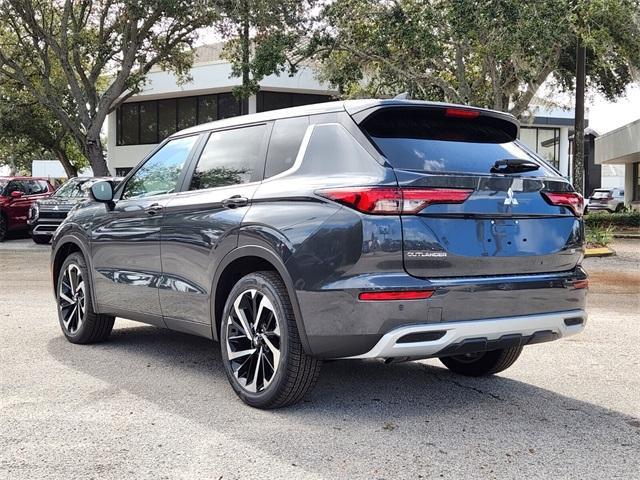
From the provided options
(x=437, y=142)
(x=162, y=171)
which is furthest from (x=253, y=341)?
(x=162, y=171)

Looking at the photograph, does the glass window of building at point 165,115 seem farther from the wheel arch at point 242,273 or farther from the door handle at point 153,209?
the wheel arch at point 242,273

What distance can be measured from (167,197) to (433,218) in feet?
7.63

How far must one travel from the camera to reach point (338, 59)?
73.3 ft

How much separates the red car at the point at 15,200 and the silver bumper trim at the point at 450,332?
19.7 m

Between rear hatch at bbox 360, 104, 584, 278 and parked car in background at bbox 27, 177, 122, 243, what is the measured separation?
1503 centimetres

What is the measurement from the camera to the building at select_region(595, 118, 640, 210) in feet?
106

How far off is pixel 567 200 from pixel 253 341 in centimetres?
217

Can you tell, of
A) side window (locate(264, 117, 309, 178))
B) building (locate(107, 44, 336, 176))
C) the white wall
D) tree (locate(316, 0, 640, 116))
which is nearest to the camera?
side window (locate(264, 117, 309, 178))

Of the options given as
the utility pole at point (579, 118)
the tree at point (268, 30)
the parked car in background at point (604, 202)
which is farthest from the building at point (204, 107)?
the utility pole at point (579, 118)

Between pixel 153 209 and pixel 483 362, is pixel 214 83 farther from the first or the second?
pixel 483 362

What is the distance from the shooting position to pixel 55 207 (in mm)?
18781

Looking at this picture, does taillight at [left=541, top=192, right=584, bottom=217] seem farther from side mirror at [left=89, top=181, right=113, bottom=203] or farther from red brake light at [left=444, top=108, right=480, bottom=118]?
side mirror at [left=89, top=181, right=113, bottom=203]

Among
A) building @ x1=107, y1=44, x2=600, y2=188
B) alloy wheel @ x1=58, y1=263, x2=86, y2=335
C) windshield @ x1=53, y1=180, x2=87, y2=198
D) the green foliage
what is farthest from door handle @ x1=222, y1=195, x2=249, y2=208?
building @ x1=107, y1=44, x2=600, y2=188

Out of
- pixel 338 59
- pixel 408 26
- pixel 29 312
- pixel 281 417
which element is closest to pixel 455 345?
pixel 281 417
